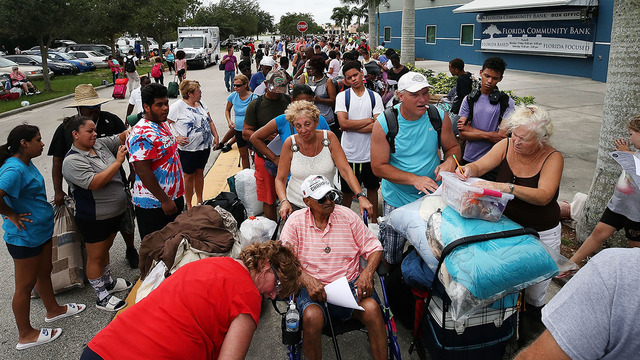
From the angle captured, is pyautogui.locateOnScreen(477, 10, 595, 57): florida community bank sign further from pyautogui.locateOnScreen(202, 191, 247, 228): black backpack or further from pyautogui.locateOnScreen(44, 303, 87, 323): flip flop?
pyautogui.locateOnScreen(44, 303, 87, 323): flip flop

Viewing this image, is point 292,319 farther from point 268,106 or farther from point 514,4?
point 514,4

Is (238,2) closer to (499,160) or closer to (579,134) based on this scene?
(579,134)

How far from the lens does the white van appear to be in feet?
99.1

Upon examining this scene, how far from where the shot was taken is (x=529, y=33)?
2064cm

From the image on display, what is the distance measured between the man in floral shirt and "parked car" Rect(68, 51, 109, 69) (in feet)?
108

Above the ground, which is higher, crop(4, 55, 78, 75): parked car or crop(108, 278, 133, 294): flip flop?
crop(4, 55, 78, 75): parked car

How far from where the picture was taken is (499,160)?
3158 mm

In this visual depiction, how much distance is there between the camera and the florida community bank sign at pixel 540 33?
57.9ft

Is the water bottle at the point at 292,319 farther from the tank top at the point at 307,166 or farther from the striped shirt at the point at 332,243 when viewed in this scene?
the tank top at the point at 307,166

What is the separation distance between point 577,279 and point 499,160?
6.68 feet

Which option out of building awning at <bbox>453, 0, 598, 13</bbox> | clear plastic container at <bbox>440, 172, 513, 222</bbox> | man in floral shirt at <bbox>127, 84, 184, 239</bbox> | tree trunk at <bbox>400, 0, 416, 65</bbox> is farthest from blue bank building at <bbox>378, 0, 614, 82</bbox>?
man in floral shirt at <bbox>127, 84, 184, 239</bbox>

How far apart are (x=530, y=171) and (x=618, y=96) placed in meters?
2.13

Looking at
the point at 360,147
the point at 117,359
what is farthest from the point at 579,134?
the point at 117,359

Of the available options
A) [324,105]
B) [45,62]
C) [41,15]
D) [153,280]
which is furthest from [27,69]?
[153,280]
